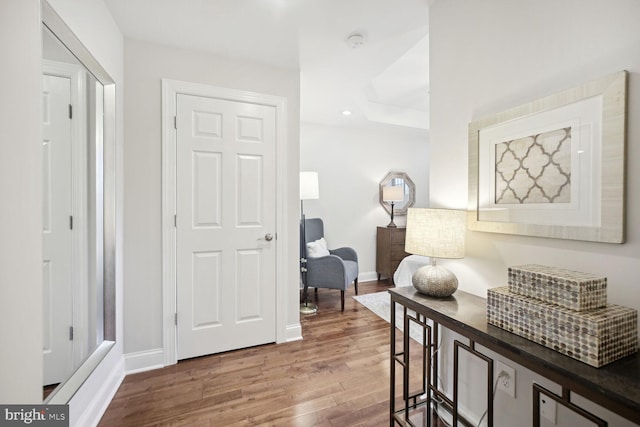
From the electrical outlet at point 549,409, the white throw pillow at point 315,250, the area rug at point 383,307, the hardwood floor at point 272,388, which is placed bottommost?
the hardwood floor at point 272,388

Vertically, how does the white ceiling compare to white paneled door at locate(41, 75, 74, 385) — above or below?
above

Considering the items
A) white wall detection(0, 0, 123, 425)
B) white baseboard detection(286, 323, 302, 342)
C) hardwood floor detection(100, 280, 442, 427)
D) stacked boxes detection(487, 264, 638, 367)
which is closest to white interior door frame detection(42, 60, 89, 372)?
hardwood floor detection(100, 280, 442, 427)

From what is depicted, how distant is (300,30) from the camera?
1914mm

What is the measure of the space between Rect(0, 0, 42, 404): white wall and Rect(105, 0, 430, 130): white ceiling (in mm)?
966

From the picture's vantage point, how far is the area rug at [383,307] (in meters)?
2.61

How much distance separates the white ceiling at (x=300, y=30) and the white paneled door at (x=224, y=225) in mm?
424

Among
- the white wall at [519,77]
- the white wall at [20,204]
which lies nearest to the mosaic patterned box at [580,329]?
the white wall at [519,77]

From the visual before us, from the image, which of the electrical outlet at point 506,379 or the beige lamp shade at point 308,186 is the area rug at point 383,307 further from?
the beige lamp shade at point 308,186

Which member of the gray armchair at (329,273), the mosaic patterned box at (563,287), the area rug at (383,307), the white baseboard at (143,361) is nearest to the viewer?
the mosaic patterned box at (563,287)

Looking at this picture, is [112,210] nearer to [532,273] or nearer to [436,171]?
[436,171]

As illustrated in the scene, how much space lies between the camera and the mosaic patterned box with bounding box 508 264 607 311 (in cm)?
81

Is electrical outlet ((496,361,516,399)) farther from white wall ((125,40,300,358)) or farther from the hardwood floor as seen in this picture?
white wall ((125,40,300,358))

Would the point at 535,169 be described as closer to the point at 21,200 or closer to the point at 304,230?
the point at 21,200

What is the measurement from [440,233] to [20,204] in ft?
5.54
